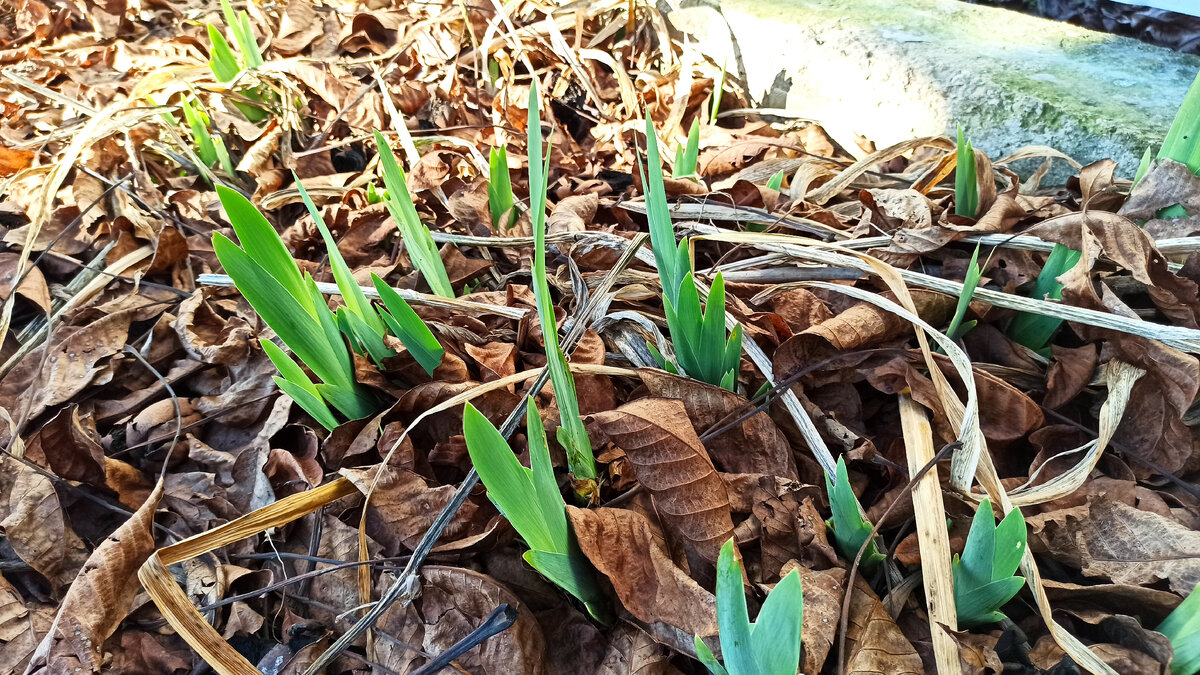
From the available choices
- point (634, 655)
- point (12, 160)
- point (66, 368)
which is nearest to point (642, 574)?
point (634, 655)

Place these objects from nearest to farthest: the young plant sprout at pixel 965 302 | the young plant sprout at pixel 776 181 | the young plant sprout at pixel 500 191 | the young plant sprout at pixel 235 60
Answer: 1. the young plant sprout at pixel 965 302
2. the young plant sprout at pixel 500 191
3. the young plant sprout at pixel 776 181
4. the young plant sprout at pixel 235 60

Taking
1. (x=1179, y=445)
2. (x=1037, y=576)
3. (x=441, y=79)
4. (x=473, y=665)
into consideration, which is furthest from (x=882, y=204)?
(x=441, y=79)

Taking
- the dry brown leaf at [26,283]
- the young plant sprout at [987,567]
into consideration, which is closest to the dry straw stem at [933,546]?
the young plant sprout at [987,567]

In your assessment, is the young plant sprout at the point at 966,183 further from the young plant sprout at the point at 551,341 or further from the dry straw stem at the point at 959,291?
the young plant sprout at the point at 551,341

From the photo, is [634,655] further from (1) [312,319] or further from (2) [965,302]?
(2) [965,302]

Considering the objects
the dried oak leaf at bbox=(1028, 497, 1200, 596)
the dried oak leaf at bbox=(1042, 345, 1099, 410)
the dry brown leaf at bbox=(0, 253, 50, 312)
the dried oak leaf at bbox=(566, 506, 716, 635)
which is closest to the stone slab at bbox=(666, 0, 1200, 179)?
the dried oak leaf at bbox=(1042, 345, 1099, 410)

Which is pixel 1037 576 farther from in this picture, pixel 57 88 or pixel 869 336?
pixel 57 88
